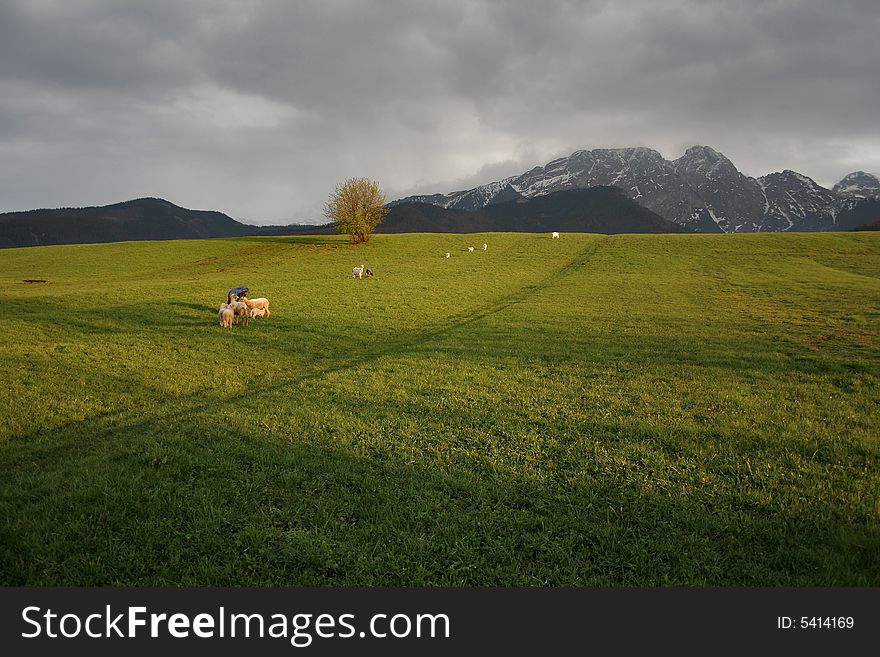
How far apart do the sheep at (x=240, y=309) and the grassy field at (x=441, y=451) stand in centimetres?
88

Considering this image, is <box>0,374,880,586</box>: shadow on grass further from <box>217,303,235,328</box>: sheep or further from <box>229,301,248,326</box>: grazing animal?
<box>229,301,248,326</box>: grazing animal

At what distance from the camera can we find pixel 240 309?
2392 centimetres

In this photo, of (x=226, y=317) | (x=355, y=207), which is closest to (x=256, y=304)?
(x=226, y=317)

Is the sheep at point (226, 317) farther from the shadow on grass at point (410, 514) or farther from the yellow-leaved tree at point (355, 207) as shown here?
the yellow-leaved tree at point (355, 207)

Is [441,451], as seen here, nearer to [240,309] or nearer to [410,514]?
[410,514]

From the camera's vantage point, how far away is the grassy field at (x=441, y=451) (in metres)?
5.84

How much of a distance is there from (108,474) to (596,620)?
338 inches

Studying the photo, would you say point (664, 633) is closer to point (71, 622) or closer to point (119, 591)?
point (119, 591)

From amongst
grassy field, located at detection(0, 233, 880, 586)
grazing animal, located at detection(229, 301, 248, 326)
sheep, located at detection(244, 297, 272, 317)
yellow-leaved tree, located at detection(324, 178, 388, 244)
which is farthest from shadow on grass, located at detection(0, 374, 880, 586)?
yellow-leaved tree, located at detection(324, 178, 388, 244)

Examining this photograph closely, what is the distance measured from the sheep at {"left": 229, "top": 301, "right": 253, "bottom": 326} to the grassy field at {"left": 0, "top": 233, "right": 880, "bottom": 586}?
881 millimetres

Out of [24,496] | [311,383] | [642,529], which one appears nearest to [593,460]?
[642,529]

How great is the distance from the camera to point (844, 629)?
15.7ft

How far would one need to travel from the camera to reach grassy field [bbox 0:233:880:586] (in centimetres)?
584

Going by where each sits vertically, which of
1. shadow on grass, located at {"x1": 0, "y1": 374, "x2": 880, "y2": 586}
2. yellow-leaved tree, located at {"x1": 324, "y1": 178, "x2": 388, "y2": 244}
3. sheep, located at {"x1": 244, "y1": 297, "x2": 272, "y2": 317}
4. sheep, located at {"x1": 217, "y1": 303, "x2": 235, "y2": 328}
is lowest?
shadow on grass, located at {"x1": 0, "y1": 374, "x2": 880, "y2": 586}
